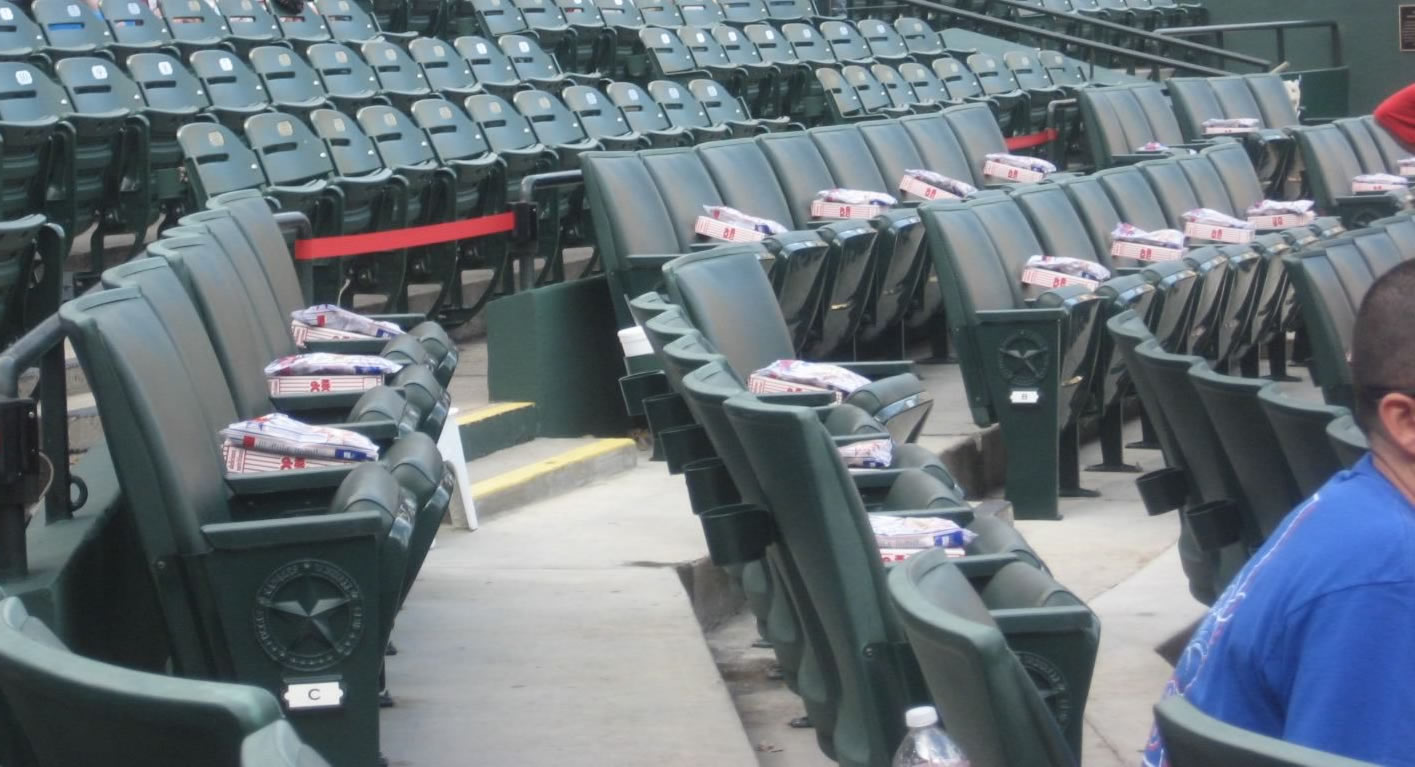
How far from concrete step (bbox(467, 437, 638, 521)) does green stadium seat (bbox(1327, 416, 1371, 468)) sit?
2.12 m

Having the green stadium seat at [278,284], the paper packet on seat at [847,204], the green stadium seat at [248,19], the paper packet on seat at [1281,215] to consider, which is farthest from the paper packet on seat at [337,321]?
the green stadium seat at [248,19]

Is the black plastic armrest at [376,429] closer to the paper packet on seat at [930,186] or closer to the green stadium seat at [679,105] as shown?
the paper packet on seat at [930,186]

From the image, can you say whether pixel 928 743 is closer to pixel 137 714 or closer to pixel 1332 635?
pixel 1332 635

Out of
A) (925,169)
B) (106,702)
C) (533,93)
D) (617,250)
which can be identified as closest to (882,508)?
(106,702)

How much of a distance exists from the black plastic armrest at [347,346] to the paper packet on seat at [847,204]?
222 cm

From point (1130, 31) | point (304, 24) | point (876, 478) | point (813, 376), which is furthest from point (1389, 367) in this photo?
point (1130, 31)

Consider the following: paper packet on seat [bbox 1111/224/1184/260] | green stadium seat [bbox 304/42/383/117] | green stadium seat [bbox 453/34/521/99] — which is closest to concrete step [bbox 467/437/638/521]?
paper packet on seat [bbox 1111/224/1184/260]

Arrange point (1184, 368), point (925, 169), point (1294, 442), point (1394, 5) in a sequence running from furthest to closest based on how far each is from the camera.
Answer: point (1394, 5)
point (925, 169)
point (1184, 368)
point (1294, 442)

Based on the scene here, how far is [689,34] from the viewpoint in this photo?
892 cm

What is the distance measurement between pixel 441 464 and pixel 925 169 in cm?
385

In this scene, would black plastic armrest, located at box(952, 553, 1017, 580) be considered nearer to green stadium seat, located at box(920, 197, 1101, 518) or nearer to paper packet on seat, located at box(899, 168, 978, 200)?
green stadium seat, located at box(920, 197, 1101, 518)

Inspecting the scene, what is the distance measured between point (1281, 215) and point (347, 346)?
3.86m

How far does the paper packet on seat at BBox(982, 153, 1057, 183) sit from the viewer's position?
659cm

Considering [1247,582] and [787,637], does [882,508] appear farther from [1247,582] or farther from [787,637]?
[1247,582]
